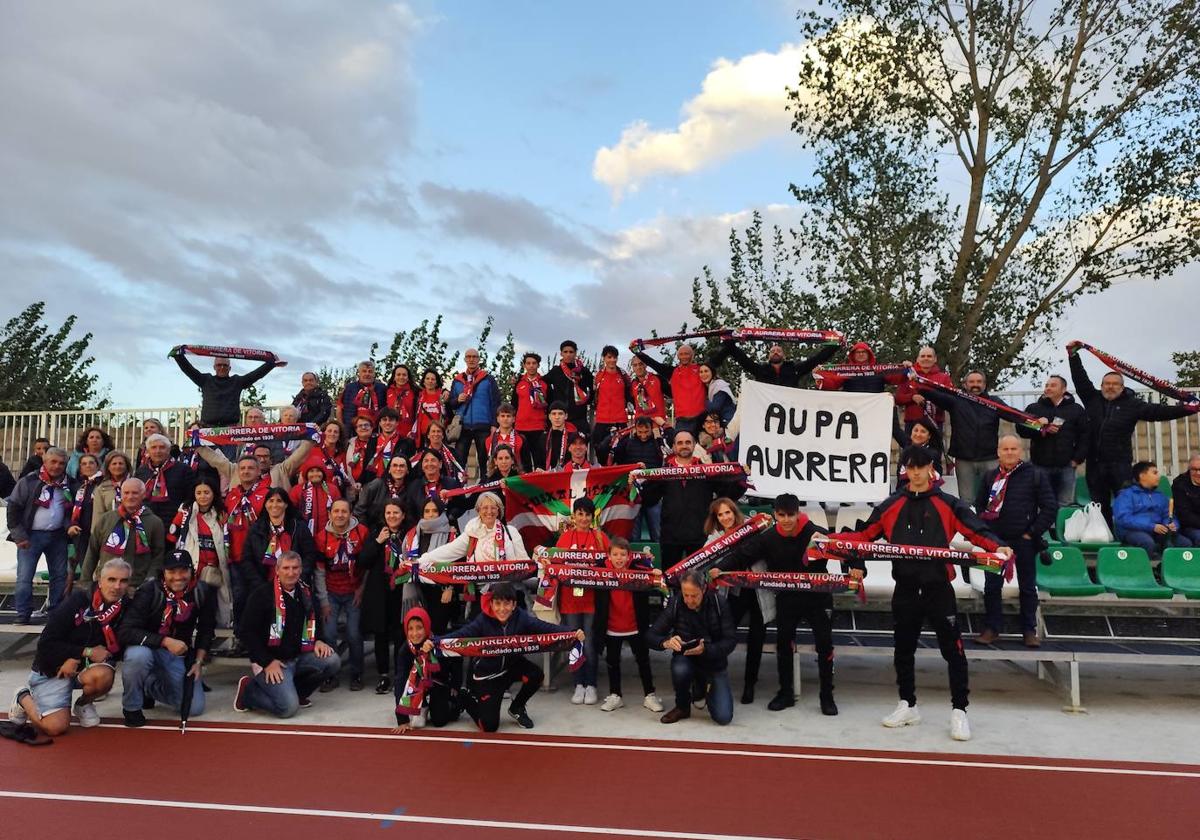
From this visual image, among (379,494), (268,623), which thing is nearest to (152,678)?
(268,623)

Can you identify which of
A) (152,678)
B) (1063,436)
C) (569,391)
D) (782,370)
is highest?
(782,370)

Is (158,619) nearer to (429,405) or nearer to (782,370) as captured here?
(429,405)

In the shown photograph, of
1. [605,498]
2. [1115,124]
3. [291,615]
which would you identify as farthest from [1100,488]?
[1115,124]

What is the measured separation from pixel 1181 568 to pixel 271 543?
8.69 metres

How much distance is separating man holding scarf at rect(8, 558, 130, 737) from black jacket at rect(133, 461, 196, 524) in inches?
69.2

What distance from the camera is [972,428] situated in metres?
10.3

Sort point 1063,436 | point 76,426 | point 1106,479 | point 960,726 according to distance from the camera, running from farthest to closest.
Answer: point 76,426
point 1063,436
point 1106,479
point 960,726

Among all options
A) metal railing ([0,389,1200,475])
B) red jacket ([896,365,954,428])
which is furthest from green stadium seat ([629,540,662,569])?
metal railing ([0,389,1200,475])

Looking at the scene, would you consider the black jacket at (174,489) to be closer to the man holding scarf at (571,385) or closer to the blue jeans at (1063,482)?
the man holding scarf at (571,385)

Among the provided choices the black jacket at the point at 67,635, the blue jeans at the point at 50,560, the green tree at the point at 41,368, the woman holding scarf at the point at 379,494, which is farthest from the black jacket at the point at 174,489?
the green tree at the point at 41,368

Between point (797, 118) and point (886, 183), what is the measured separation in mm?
2440

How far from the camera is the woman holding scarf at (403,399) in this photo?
11.1 metres

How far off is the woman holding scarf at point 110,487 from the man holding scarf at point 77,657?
1.61 meters

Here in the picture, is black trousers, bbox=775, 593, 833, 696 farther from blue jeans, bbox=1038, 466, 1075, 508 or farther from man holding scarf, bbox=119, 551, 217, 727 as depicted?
man holding scarf, bbox=119, 551, 217, 727
